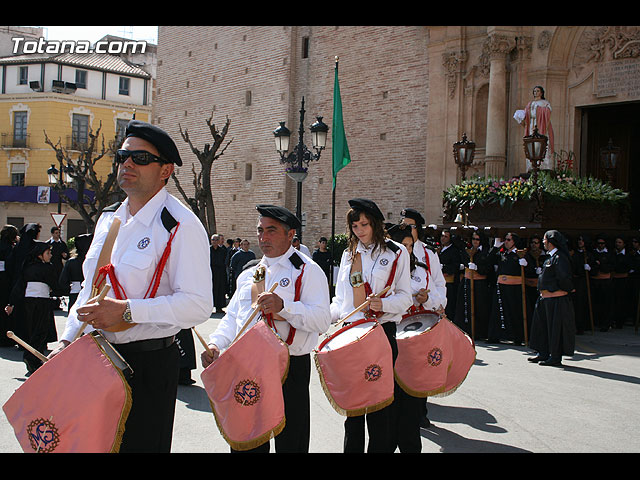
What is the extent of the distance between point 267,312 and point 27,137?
49.6m

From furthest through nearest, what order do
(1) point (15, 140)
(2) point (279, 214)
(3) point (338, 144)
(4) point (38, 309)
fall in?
(1) point (15, 140) → (3) point (338, 144) → (4) point (38, 309) → (2) point (279, 214)

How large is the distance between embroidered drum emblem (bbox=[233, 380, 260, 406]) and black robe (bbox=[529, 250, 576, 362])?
25.8 feet

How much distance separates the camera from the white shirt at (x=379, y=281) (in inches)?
201

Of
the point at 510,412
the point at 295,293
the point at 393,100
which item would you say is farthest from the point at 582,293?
the point at 393,100

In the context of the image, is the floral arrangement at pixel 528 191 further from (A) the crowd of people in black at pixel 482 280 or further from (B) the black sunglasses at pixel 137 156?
(B) the black sunglasses at pixel 137 156

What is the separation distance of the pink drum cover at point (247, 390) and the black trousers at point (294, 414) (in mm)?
440

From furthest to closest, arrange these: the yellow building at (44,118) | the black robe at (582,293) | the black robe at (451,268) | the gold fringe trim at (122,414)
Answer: the yellow building at (44,118) < the black robe at (582,293) < the black robe at (451,268) < the gold fringe trim at (122,414)

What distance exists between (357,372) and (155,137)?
215 cm

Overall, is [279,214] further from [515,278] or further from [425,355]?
[515,278]

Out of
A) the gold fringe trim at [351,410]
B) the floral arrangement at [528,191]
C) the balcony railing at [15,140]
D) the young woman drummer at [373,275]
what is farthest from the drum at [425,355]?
the balcony railing at [15,140]

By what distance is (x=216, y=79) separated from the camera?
33594 millimetres

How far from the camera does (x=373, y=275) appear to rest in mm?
5184
